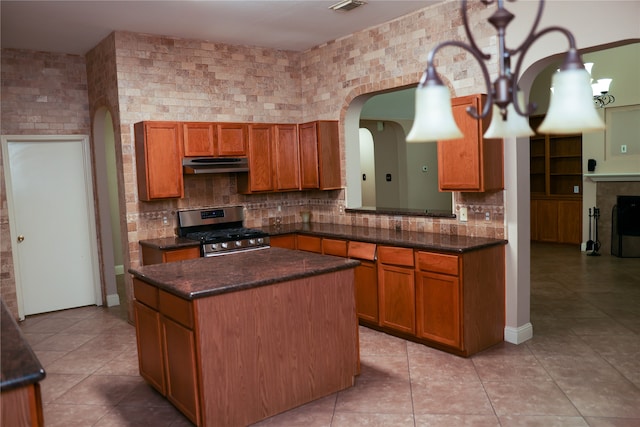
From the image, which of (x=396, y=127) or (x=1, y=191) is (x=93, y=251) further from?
(x=396, y=127)

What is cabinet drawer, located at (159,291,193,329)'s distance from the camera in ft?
9.25

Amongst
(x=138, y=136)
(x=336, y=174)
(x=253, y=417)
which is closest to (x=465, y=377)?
(x=253, y=417)

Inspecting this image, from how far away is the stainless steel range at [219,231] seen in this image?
16.6ft

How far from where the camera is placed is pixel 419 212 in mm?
4938

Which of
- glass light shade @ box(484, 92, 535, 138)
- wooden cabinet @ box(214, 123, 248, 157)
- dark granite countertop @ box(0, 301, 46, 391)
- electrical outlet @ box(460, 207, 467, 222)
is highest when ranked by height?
wooden cabinet @ box(214, 123, 248, 157)

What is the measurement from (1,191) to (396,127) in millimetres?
6811

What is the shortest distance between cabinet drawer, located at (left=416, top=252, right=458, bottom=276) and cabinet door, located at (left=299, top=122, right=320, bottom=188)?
6.42 feet

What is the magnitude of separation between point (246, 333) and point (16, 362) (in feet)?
4.43

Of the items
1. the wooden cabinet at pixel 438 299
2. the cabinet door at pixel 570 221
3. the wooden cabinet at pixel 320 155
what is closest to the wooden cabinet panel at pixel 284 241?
the wooden cabinet at pixel 320 155

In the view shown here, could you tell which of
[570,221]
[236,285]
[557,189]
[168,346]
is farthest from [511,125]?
[557,189]

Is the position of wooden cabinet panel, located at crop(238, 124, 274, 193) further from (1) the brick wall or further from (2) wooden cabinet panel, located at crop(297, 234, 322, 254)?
(1) the brick wall

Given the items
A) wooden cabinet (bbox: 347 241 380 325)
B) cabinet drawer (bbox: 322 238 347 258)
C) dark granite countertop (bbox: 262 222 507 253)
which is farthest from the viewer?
cabinet drawer (bbox: 322 238 347 258)

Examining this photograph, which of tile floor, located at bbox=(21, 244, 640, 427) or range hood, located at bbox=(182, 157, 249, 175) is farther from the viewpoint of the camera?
range hood, located at bbox=(182, 157, 249, 175)

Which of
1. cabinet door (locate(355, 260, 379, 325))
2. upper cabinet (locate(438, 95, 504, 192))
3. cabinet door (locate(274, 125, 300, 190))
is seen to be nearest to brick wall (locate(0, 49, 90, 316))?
cabinet door (locate(274, 125, 300, 190))
